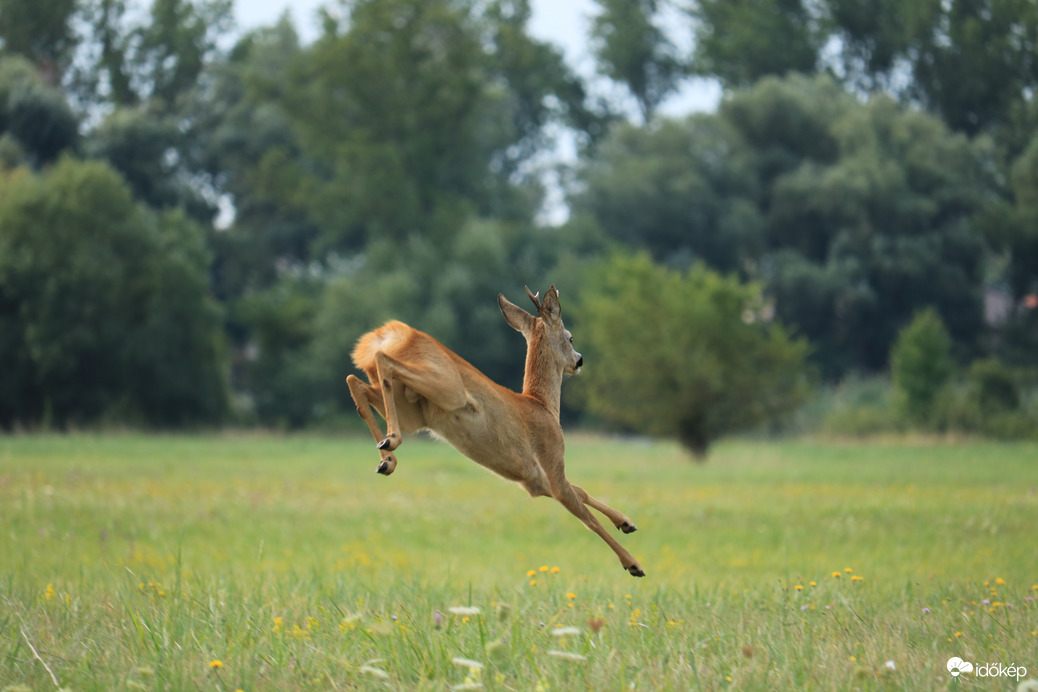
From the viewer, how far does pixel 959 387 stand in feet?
139

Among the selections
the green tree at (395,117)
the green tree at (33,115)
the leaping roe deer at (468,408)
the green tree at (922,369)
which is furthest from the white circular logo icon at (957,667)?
the green tree at (395,117)

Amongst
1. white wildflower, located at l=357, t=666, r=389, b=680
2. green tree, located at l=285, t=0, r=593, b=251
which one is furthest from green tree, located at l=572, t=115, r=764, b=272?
white wildflower, located at l=357, t=666, r=389, b=680

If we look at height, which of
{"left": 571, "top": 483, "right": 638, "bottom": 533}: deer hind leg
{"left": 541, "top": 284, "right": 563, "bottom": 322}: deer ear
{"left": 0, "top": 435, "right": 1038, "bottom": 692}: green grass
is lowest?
{"left": 0, "top": 435, "right": 1038, "bottom": 692}: green grass

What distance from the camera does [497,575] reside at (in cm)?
1148

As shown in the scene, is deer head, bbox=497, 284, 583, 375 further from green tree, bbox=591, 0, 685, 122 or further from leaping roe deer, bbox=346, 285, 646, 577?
green tree, bbox=591, 0, 685, 122

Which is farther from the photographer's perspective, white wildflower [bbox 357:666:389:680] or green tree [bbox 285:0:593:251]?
green tree [bbox 285:0:593:251]

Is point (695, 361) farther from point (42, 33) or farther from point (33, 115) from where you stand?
point (42, 33)

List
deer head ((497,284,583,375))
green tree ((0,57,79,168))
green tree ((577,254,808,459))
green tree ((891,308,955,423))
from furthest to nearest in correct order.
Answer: green tree ((0,57,79,168)), green tree ((891,308,955,423)), green tree ((577,254,808,459)), deer head ((497,284,583,375))

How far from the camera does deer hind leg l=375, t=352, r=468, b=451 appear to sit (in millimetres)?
4531

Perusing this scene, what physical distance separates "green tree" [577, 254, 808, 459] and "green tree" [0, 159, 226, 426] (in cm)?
1624

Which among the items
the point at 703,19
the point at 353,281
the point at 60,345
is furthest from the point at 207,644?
the point at 703,19

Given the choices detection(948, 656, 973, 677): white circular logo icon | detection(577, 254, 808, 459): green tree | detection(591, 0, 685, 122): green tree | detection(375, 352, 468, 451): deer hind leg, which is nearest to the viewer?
detection(375, 352, 468, 451): deer hind leg

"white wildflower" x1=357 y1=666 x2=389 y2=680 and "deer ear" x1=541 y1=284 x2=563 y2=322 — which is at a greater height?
"deer ear" x1=541 y1=284 x2=563 y2=322

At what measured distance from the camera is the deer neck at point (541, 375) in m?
5.43
